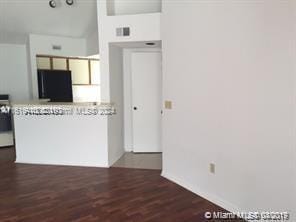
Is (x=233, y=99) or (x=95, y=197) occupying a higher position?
(x=233, y=99)

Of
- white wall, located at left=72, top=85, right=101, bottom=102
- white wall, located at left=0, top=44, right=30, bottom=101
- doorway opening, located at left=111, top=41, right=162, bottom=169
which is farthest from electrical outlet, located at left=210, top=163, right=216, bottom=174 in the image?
white wall, located at left=0, top=44, right=30, bottom=101

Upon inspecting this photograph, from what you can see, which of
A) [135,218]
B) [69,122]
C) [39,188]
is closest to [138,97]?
[69,122]

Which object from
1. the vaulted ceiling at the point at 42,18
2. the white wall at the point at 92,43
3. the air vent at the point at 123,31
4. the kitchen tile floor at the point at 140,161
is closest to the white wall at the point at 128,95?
the kitchen tile floor at the point at 140,161

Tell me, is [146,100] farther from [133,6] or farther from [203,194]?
[203,194]

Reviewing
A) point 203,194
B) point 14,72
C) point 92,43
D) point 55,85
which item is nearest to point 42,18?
point 92,43

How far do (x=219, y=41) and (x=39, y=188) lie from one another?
2941mm

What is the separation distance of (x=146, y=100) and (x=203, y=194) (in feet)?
7.76

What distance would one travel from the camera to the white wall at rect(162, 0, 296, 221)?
7.38ft

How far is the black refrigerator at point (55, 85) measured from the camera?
654 centimetres

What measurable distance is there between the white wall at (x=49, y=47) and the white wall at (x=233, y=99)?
3.97 m

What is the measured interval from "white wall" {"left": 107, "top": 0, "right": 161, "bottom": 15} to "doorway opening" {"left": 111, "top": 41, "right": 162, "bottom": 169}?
0.65 m

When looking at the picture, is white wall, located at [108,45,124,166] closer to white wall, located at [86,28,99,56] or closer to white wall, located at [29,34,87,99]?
white wall, located at [86,28,99,56]

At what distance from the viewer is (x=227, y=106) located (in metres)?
2.86

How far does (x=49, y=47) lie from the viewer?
6793 millimetres
